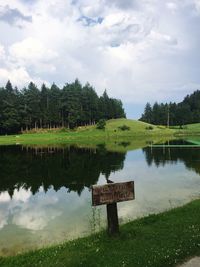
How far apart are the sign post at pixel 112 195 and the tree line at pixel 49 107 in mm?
120762

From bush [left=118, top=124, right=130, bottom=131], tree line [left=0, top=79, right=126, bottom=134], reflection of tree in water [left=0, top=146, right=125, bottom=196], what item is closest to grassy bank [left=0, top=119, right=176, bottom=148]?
bush [left=118, top=124, right=130, bottom=131]

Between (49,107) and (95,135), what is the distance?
23.6 metres

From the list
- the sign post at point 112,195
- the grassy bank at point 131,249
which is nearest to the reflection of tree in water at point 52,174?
the grassy bank at point 131,249

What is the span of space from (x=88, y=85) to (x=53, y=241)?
162 metres

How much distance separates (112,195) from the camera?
1367 cm

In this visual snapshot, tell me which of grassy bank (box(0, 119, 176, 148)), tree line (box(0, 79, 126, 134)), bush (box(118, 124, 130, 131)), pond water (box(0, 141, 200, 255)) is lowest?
pond water (box(0, 141, 200, 255))

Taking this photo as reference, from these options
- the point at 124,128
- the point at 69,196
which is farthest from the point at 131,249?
the point at 124,128

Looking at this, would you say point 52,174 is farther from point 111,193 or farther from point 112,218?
point 111,193

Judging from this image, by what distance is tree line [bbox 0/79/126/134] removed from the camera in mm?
134125

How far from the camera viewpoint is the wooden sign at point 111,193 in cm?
1334

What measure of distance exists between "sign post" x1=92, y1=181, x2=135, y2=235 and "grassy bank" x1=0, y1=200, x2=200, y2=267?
613mm

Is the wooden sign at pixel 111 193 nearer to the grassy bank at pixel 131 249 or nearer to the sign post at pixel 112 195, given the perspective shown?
the sign post at pixel 112 195

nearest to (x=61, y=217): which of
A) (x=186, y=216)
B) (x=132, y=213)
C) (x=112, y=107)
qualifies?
(x=132, y=213)

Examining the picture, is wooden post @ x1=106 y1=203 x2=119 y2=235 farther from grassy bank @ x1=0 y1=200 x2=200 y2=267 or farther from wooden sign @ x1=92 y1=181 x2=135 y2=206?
wooden sign @ x1=92 y1=181 x2=135 y2=206
